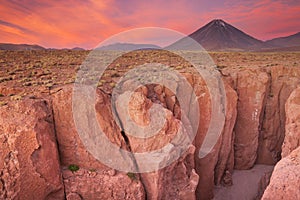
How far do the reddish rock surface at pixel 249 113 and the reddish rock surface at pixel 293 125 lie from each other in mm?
4015

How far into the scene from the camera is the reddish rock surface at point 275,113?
20.1m

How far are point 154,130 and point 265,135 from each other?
44.1 ft

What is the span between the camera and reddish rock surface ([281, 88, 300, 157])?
14008 mm

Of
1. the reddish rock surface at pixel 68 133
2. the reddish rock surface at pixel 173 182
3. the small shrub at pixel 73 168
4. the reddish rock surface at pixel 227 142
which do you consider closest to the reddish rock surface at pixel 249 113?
the reddish rock surface at pixel 227 142

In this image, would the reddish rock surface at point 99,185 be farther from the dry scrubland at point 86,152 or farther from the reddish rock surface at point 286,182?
the reddish rock surface at point 286,182

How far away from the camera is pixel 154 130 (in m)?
12.4

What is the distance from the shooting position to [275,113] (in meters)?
20.5

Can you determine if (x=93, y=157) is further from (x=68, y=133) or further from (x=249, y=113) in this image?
(x=249, y=113)

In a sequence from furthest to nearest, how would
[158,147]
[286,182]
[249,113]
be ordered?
[249,113]
[158,147]
[286,182]

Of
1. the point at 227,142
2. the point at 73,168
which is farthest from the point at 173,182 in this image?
the point at 227,142

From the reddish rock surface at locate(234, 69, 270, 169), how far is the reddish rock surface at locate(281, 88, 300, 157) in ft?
13.2

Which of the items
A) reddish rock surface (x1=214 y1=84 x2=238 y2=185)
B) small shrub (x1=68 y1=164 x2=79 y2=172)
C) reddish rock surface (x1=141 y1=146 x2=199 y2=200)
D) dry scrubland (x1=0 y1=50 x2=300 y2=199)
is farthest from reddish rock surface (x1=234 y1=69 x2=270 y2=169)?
small shrub (x1=68 y1=164 x2=79 y2=172)

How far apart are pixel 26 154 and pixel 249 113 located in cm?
1712

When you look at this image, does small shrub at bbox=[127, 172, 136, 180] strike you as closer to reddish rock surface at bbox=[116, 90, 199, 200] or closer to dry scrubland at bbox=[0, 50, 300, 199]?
dry scrubland at bbox=[0, 50, 300, 199]
